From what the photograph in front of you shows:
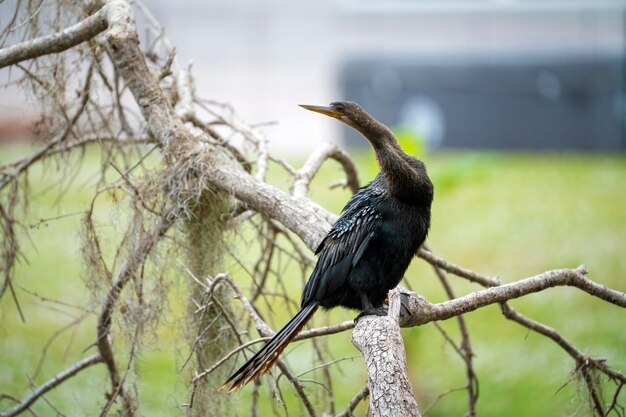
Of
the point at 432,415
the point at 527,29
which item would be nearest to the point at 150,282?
the point at 432,415

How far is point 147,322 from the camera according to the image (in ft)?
7.80

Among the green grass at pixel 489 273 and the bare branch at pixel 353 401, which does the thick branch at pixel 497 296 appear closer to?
the bare branch at pixel 353 401

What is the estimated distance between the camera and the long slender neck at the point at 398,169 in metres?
2.21

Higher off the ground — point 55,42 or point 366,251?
point 55,42

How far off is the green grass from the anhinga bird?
4.55 feet

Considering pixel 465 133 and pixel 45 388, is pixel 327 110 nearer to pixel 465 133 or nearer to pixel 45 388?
pixel 45 388

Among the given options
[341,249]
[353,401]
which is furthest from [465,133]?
[353,401]

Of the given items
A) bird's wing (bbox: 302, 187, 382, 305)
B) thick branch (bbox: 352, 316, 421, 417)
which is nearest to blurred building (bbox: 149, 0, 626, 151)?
bird's wing (bbox: 302, 187, 382, 305)

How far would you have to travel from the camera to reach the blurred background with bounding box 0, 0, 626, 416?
17.7 feet

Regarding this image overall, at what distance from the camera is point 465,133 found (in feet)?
25.3

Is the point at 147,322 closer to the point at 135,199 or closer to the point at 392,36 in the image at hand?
the point at 135,199

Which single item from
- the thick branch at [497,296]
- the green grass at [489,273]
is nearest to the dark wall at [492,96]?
the green grass at [489,273]

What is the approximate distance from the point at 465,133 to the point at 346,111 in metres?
5.67

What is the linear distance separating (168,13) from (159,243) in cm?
612
